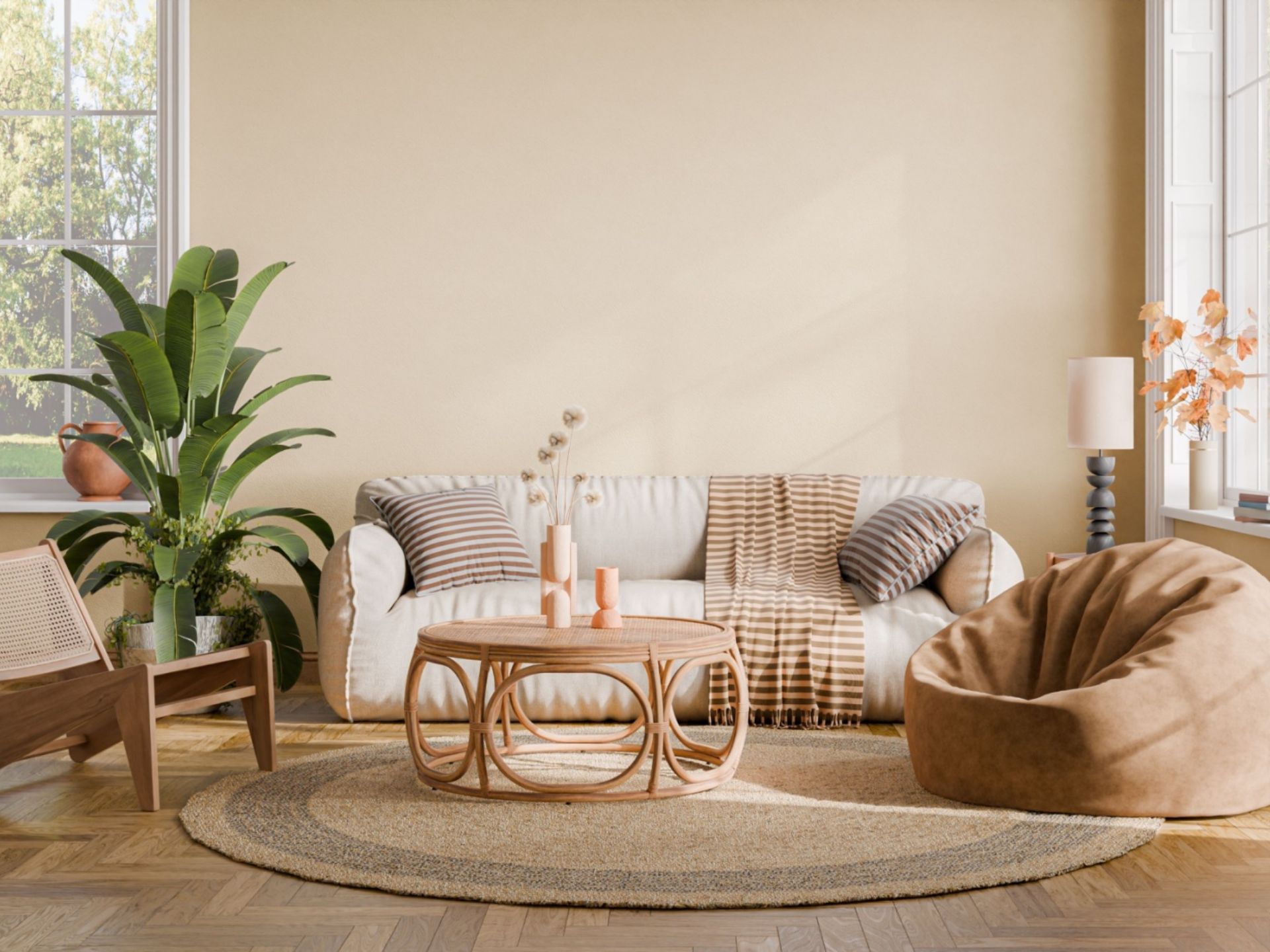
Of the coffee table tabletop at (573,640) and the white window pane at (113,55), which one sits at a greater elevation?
the white window pane at (113,55)

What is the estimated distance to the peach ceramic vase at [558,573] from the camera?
10.7 ft

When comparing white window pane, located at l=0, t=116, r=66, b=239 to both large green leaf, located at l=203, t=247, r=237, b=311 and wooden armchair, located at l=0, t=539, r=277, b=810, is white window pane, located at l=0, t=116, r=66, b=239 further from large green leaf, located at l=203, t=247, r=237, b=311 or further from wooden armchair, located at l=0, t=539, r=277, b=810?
wooden armchair, located at l=0, t=539, r=277, b=810

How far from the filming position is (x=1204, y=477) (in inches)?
177

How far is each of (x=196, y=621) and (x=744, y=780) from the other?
1974mm

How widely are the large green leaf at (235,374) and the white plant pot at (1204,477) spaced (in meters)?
3.27

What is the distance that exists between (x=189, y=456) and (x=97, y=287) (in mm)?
1385

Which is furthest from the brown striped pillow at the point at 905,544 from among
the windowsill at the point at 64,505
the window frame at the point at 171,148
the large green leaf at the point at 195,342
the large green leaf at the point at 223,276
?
the window frame at the point at 171,148

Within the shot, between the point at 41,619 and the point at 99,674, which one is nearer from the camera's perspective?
the point at 99,674

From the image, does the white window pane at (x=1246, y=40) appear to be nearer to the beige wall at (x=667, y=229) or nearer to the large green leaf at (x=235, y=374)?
the beige wall at (x=667, y=229)

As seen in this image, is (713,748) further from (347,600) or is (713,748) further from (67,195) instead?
(67,195)

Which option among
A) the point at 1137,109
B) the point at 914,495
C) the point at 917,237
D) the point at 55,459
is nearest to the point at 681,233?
the point at 917,237

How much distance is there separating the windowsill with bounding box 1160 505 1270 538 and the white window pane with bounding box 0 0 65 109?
4.63 metres

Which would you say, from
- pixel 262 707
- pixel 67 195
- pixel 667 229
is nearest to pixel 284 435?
pixel 262 707

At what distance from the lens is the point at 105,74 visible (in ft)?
16.9
